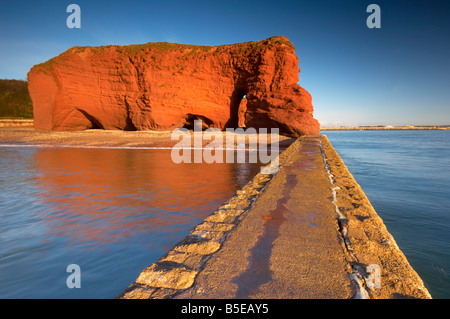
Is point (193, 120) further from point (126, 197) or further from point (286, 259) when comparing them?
point (286, 259)

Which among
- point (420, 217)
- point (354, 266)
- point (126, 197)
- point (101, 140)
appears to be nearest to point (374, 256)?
point (354, 266)

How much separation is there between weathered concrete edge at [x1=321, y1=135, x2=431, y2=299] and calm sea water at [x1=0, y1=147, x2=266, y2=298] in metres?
2.34

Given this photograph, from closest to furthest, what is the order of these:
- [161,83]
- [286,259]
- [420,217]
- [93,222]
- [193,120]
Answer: [286,259]
[93,222]
[420,217]
[161,83]
[193,120]

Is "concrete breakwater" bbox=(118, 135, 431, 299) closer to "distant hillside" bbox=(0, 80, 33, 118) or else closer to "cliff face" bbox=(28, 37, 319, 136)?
"cliff face" bbox=(28, 37, 319, 136)

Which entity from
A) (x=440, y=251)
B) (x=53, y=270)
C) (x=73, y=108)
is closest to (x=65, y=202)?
(x=53, y=270)

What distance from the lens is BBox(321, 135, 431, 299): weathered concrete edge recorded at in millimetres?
1761

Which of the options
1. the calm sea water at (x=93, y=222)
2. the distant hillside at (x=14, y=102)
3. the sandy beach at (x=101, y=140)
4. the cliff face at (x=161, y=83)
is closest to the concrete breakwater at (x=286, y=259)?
the calm sea water at (x=93, y=222)

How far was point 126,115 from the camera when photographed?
29578 millimetres

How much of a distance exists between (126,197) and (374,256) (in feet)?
16.4

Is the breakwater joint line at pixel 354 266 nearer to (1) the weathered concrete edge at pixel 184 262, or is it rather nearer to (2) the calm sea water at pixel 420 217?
(1) the weathered concrete edge at pixel 184 262

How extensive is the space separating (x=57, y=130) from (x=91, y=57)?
10121 mm

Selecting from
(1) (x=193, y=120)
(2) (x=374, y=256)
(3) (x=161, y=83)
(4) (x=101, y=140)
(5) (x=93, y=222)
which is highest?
(3) (x=161, y=83)

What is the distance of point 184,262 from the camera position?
89.0 inches

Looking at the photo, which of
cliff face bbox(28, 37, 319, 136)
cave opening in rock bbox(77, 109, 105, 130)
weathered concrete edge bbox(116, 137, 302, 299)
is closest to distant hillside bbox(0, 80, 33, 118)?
cave opening in rock bbox(77, 109, 105, 130)
